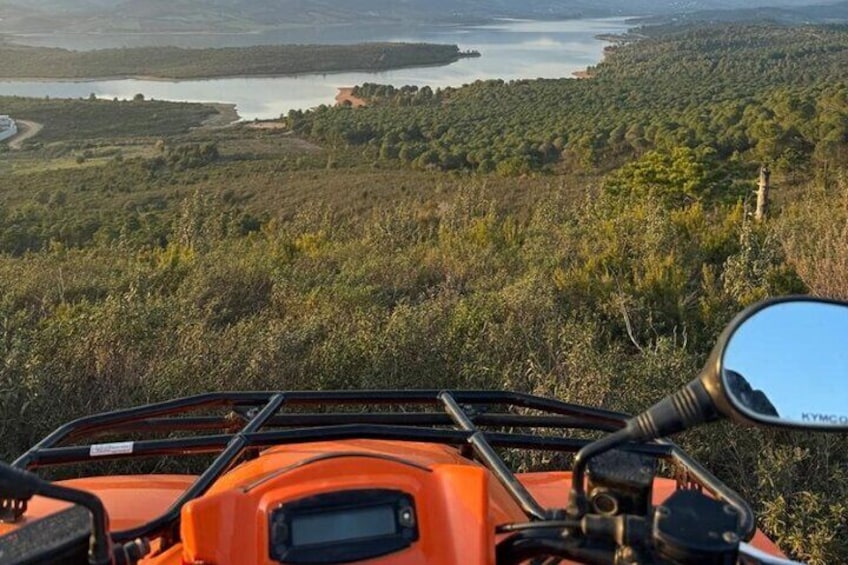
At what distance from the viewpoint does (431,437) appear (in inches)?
57.3

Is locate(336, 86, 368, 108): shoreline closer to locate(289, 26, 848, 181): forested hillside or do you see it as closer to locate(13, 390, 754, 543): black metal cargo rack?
locate(289, 26, 848, 181): forested hillside

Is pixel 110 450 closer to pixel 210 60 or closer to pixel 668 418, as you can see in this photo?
pixel 668 418

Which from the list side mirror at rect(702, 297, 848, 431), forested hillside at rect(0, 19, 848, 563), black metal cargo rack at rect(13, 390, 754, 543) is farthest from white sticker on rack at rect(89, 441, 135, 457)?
forested hillside at rect(0, 19, 848, 563)

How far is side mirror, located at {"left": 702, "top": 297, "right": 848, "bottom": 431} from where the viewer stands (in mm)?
958

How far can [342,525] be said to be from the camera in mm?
1041

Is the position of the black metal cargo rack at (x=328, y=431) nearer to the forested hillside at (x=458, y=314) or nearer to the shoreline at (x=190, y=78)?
the forested hillside at (x=458, y=314)

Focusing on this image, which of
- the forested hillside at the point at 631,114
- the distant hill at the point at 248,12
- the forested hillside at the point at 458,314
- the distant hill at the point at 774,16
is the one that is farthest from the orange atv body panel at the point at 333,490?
the distant hill at the point at 774,16

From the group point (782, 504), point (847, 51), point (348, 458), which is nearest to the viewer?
point (348, 458)

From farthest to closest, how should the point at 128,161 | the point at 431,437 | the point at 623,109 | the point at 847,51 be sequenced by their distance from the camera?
the point at 847,51 → the point at 623,109 → the point at 128,161 → the point at 431,437

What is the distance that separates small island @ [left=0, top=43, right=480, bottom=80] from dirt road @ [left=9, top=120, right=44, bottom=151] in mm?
18297

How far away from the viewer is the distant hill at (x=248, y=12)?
9006cm

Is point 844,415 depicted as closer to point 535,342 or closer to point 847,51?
point 535,342

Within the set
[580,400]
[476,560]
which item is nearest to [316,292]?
[580,400]

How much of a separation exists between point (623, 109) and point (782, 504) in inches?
1611
